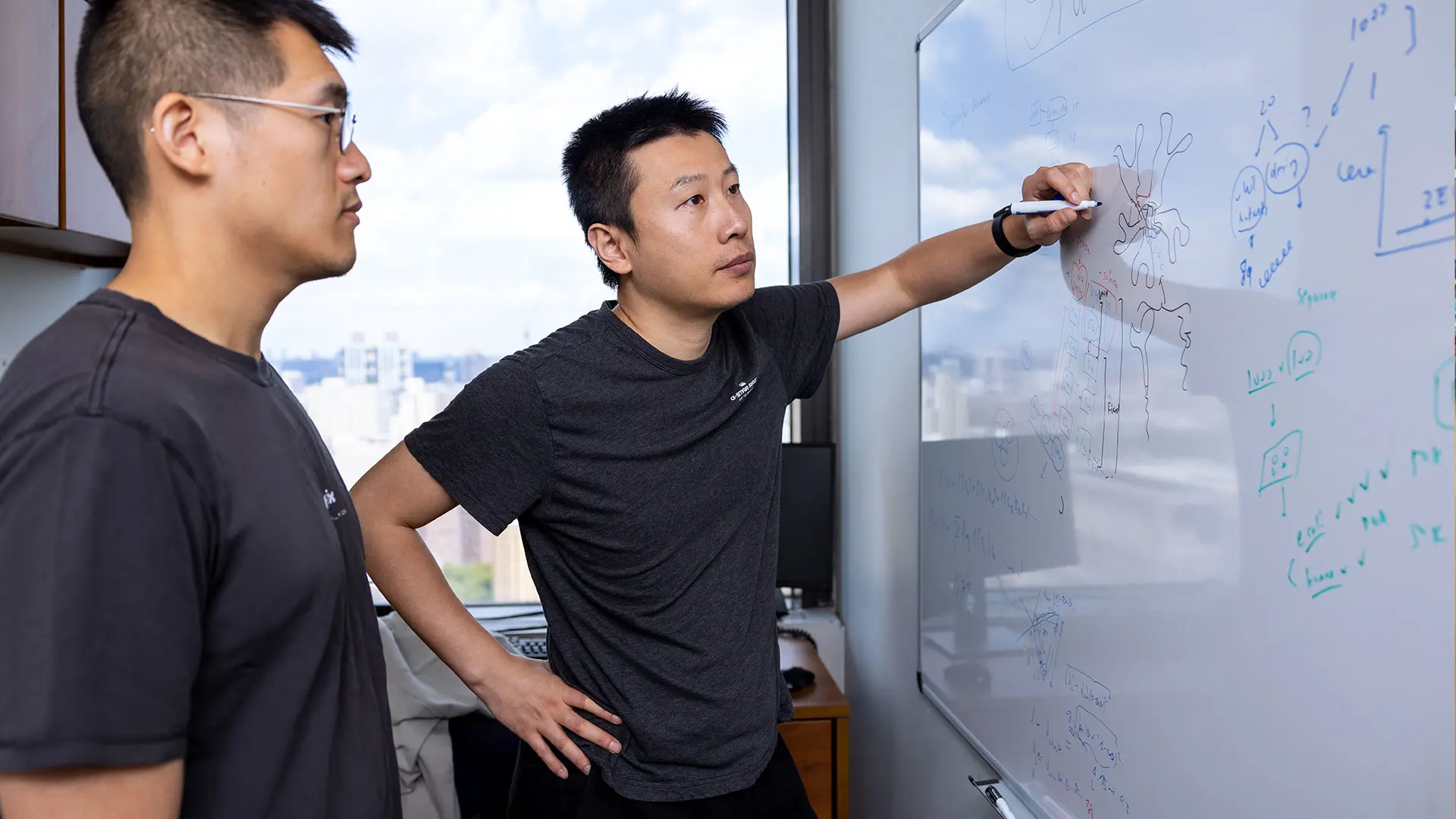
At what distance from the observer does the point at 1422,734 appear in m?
0.69

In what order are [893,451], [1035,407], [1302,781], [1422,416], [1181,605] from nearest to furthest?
[1422,416], [1302,781], [1181,605], [1035,407], [893,451]

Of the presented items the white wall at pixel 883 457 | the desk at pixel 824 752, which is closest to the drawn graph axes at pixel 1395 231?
the white wall at pixel 883 457

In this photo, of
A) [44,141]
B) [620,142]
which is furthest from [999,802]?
[44,141]

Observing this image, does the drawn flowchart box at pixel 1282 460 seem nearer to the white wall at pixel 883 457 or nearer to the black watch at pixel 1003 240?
the black watch at pixel 1003 240

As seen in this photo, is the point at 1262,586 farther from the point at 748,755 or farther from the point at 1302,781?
the point at 748,755

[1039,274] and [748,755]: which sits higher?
[1039,274]

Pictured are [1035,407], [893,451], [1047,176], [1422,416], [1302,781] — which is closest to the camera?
[1422,416]

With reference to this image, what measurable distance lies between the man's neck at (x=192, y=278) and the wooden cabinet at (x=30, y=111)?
49.5 inches

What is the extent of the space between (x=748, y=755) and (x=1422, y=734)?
0.82 metres

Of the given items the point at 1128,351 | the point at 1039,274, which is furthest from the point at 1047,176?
the point at 1128,351

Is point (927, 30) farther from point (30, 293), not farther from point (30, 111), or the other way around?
point (30, 293)

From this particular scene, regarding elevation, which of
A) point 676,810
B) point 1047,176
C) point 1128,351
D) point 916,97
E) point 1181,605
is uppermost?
point 916,97

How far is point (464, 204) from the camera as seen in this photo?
9.61ft

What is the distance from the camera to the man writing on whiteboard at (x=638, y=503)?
1305 millimetres
